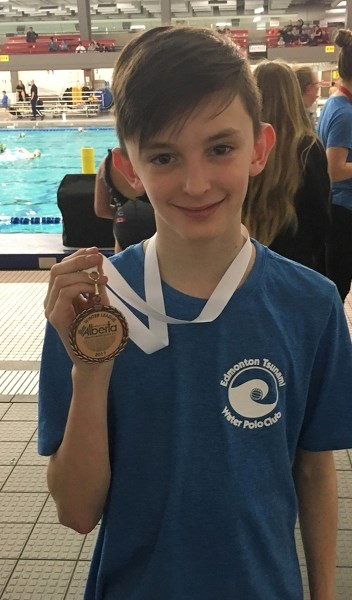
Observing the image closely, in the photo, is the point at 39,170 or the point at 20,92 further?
the point at 20,92

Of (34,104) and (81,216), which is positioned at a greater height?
(81,216)

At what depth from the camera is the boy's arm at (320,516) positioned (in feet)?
3.03

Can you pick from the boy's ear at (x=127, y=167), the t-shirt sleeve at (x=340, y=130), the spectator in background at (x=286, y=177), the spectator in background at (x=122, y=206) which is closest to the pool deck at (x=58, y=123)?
the t-shirt sleeve at (x=340, y=130)

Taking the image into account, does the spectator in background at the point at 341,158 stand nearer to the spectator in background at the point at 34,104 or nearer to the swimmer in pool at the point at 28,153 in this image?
the swimmer in pool at the point at 28,153

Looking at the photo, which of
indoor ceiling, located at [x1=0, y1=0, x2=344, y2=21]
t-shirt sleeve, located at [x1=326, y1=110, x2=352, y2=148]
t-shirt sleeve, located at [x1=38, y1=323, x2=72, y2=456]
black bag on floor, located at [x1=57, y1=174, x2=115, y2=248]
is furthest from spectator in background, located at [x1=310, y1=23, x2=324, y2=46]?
t-shirt sleeve, located at [x1=38, y1=323, x2=72, y2=456]

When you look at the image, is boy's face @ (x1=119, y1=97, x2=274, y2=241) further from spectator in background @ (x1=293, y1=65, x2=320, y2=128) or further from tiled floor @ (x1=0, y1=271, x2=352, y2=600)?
spectator in background @ (x1=293, y1=65, x2=320, y2=128)

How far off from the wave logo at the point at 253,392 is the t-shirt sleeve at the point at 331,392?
90 mm

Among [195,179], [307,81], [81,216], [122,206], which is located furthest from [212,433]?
[81,216]

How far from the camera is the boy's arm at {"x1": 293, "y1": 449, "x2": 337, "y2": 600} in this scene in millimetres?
924

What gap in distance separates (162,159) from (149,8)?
25768 mm

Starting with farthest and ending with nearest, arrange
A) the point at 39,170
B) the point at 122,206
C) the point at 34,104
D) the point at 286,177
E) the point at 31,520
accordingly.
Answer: the point at 34,104
the point at 39,170
the point at 122,206
the point at 31,520
the point at 286,177

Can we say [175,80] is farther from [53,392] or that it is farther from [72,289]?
[53,392]

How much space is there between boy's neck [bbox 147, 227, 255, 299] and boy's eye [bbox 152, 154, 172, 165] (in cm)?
11

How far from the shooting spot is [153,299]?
827 mm
